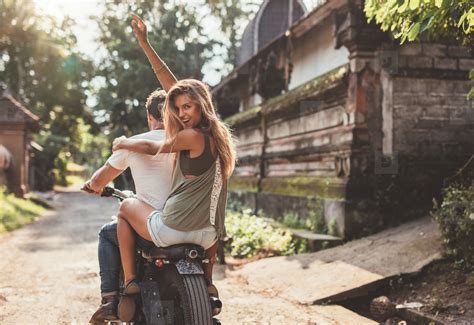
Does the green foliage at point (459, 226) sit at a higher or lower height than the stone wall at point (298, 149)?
lower

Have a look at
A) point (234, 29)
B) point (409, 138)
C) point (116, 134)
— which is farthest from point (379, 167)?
point (234, 29)

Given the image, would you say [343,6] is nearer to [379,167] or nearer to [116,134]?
[379,167]

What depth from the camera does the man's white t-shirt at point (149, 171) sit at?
3.80 metres

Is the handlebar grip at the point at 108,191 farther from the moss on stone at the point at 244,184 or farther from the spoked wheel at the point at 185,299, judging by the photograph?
the moss on stone at the point at 244,184

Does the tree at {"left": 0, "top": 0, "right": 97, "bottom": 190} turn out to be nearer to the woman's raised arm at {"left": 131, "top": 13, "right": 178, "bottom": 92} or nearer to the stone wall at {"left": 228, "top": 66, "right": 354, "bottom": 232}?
the stone wall at {"left": 228, "top": 66, "right": 354, "bottom": 232}

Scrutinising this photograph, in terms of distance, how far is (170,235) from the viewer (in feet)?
11.5

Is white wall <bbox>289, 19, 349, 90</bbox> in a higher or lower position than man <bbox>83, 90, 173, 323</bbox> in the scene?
higher

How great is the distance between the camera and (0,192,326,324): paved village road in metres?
5.62

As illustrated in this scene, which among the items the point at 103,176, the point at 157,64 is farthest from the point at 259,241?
the point at 103,176

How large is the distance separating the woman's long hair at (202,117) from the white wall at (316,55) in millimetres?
8162

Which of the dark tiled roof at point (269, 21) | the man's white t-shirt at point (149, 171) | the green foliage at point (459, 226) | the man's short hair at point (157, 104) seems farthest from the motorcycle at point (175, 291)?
the dark tiled roof at point (269, 21)

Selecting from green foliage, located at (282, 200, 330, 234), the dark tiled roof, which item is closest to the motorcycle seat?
green foliage, located at (282, 200, 330, 234)

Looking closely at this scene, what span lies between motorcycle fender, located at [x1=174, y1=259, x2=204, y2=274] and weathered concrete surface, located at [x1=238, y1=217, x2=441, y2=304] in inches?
122

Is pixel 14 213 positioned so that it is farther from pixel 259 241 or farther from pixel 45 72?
pixel 45 72
